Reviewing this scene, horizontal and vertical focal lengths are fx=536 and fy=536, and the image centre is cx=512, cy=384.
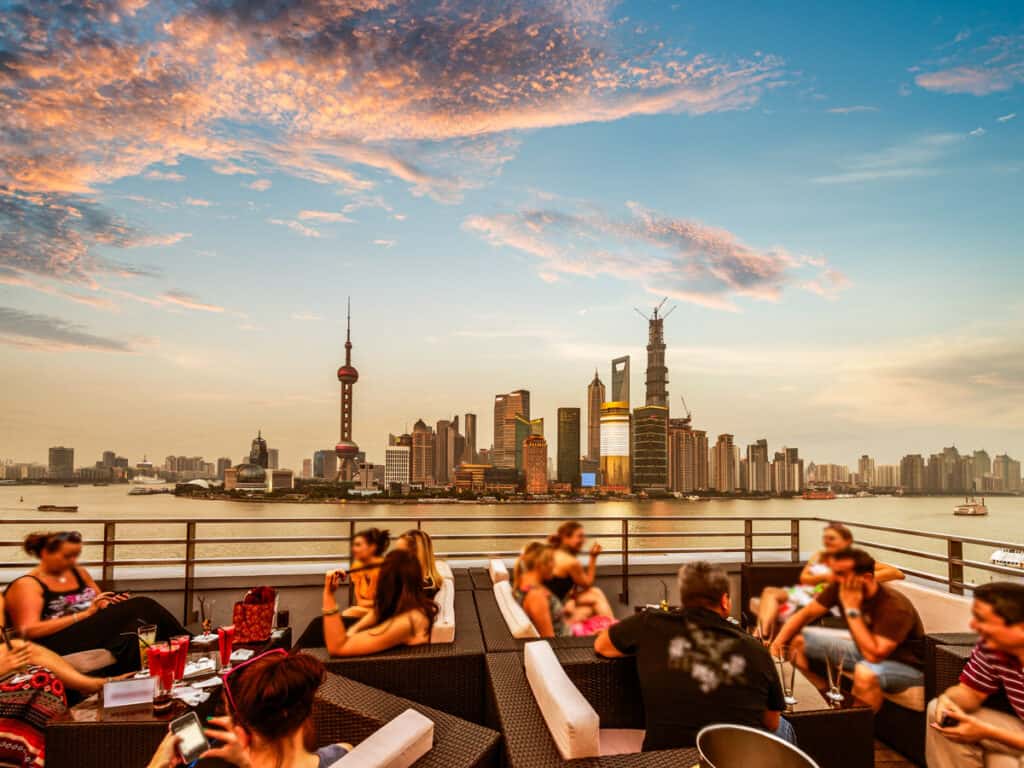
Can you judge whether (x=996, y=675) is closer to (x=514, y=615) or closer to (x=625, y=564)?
(x=514, y=615)

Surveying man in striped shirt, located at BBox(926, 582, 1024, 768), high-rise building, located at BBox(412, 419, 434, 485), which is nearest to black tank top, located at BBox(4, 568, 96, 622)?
man in striped shirt, located at BBox(926, 582, 1024, 768)

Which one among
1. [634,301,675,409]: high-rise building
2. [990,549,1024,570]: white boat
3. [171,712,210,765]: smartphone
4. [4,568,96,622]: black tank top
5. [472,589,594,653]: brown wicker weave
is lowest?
[472,589,594,653]: brown wicker weave

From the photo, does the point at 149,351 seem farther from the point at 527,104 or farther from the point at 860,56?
the point at 860,56

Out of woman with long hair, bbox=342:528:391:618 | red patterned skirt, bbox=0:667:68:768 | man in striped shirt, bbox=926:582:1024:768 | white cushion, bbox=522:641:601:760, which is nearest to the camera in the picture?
white cushion, bbox=522:641:601:760

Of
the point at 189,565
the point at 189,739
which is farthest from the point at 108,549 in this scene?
the point at 189,739

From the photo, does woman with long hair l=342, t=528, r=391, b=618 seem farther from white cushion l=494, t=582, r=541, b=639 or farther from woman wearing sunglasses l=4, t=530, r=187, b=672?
woman wearing sunglasses l=4, t=530, r=187, b=672
